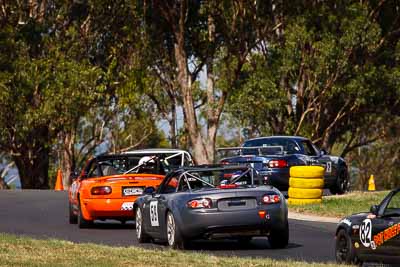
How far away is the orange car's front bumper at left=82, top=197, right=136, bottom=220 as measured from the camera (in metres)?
20.3

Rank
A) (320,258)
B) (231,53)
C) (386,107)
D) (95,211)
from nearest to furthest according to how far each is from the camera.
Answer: (320,258) → (95,211) → (231,53) → (386,107)

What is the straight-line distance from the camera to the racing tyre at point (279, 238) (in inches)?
639

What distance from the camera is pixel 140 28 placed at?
4950 centimetres

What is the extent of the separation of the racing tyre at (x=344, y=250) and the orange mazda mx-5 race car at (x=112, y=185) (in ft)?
21.4

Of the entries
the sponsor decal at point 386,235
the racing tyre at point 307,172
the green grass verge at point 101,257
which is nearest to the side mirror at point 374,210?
the sponsor decal at point 386,235

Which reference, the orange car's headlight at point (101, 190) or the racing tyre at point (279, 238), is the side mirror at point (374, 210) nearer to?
the racing tyre at point (279, 238)

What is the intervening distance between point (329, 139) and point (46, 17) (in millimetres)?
13746

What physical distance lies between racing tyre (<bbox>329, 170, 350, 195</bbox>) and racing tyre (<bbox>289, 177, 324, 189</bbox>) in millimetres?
4059

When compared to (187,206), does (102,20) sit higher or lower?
higher

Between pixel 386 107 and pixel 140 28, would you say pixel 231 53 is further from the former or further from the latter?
pixel 386 107

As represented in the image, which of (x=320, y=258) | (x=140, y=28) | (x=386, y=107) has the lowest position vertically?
(x=320, y=258)

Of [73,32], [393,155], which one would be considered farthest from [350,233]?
[393,155]

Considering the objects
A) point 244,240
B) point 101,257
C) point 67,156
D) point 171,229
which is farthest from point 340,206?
point 67,156

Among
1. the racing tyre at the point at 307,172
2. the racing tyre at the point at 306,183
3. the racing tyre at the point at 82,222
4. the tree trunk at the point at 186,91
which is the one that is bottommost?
the racing tyre at the point at 82,222
